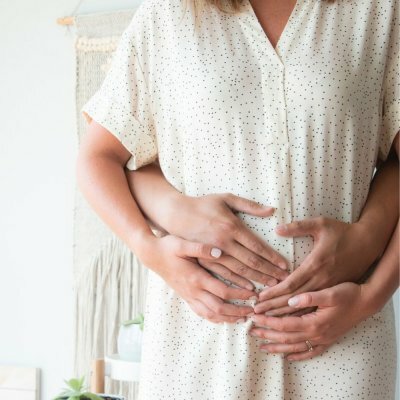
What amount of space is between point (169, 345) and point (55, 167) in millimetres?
1656

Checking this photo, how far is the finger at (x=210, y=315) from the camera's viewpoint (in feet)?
3.23

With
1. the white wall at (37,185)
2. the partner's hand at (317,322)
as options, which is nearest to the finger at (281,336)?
the partner's hand at (317,322)

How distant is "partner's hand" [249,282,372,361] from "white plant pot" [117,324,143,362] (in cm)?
107

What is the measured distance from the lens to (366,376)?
981 millimetres

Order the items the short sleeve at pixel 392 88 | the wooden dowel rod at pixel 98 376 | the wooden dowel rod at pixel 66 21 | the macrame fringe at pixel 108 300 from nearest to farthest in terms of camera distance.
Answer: the short sleeve at pixel 392 88, the wooden dowel rod at pixel 98 376, the macrame fringe at pixel 108 300, the wooden dowel rod at pixel 66 21

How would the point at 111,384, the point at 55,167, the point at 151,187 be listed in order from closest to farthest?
1. the point at 151,187
2. the point at 111,384
3. the point at 55,167

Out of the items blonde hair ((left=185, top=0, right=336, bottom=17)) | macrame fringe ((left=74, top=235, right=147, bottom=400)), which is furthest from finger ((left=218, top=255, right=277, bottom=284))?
macrame fringe ((left=74, top=235, right=147, bottom=400))

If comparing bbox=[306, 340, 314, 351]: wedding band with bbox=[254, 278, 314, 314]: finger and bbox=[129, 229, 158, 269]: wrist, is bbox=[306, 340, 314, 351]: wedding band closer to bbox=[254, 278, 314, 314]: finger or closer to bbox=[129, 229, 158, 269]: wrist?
bbox=[254, 278, 314, 314]: finger

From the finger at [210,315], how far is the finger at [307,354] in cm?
7

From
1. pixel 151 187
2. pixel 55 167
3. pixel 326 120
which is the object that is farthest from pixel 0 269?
pixel 326 120

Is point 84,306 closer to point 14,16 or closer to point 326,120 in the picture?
point 14,16

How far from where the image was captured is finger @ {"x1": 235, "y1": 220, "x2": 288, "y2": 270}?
0.98m

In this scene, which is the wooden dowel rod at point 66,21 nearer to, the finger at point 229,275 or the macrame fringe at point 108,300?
the macrame fringe at point 108,300

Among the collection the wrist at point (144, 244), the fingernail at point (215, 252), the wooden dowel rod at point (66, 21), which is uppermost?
the wooden dowel rod at point (66, 21)
